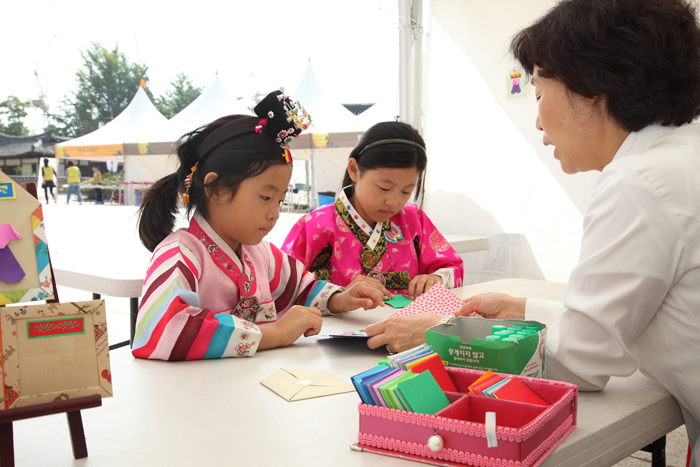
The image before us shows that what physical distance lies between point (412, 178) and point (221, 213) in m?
0.96

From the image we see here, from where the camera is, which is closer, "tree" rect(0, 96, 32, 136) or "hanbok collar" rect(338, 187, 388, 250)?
"hanbok collar" rect(338, 187, 388, 250)

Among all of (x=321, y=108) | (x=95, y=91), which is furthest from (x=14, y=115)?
(x=321, y=108)

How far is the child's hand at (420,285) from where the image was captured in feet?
6.45

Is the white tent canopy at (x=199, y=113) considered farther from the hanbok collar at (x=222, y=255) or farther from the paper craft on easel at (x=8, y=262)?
the paper craft on easel at (x=8, y=262)

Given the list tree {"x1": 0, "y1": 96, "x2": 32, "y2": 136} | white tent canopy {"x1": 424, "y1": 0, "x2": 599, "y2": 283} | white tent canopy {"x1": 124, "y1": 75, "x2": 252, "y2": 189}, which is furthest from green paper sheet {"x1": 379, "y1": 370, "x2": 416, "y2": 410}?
tree {"x1": 0, "y1": 96, "x2": 32, "y2": 136}

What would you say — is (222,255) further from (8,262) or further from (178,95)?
(178,95)

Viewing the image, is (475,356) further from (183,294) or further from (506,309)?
(183,294)

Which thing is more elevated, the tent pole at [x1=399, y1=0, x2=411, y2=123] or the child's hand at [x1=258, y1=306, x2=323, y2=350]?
the tent pole at [x1=399, y1=0, x2=411, y2=123]

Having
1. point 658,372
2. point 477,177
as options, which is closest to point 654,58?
point 658,372

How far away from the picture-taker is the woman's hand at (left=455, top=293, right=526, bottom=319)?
4.02 ft

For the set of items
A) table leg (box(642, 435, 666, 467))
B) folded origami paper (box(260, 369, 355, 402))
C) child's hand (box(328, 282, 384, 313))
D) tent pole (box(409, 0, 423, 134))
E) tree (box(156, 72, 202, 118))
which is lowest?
table leg (box(642, 435, 666, 467))

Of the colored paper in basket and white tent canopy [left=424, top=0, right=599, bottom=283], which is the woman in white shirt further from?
white tent canopy [left=424, top=0, right=599, bottom=283]

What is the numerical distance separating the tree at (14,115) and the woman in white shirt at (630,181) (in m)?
36.0

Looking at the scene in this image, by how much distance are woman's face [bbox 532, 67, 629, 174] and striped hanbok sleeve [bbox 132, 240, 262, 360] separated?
2.57 feet
